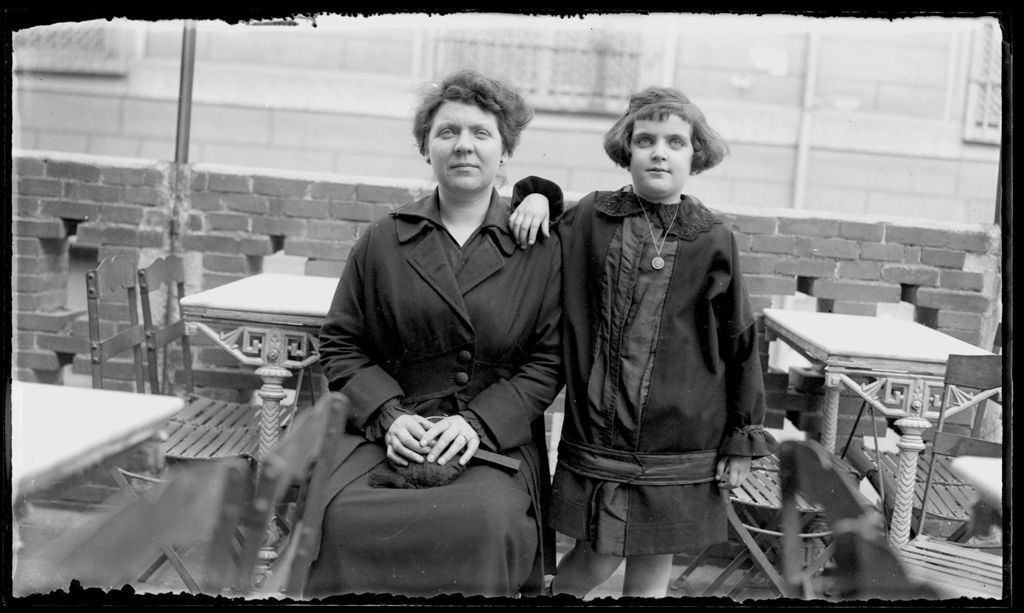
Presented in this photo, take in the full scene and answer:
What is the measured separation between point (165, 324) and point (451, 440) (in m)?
2.18

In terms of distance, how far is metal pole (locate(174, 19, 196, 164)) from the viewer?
4254 mm

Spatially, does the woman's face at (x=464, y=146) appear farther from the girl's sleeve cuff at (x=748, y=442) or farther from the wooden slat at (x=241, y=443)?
the wooden slat at (x=241, y=443)

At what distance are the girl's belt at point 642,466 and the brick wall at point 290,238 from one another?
60.8 inches

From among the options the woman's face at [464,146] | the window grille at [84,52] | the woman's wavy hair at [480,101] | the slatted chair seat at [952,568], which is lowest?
the slatted chair seat at [952,568]

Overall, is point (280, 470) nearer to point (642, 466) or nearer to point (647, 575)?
point (642, 466)

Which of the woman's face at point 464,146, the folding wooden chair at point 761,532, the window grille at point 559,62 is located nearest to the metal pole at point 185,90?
the woman's face at point 464,146

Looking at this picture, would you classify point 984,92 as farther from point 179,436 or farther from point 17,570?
point 17,570

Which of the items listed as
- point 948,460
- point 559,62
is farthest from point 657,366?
point 559,62

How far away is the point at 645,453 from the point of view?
107 inches

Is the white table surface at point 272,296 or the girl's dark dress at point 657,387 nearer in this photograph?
the girl's dark dress at point 657,387

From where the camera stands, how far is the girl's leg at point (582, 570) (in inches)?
114

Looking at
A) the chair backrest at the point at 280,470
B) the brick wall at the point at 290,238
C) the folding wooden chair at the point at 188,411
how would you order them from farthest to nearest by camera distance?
the brick wall at the point at 290,238
the folding wooden chair at the point at 188,411
the chair backrest at the point at 280,470

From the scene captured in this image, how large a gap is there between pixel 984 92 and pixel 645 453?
573cm

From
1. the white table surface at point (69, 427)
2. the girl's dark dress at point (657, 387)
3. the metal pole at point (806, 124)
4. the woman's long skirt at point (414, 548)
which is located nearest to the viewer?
the white table surface at point (69, 427)
